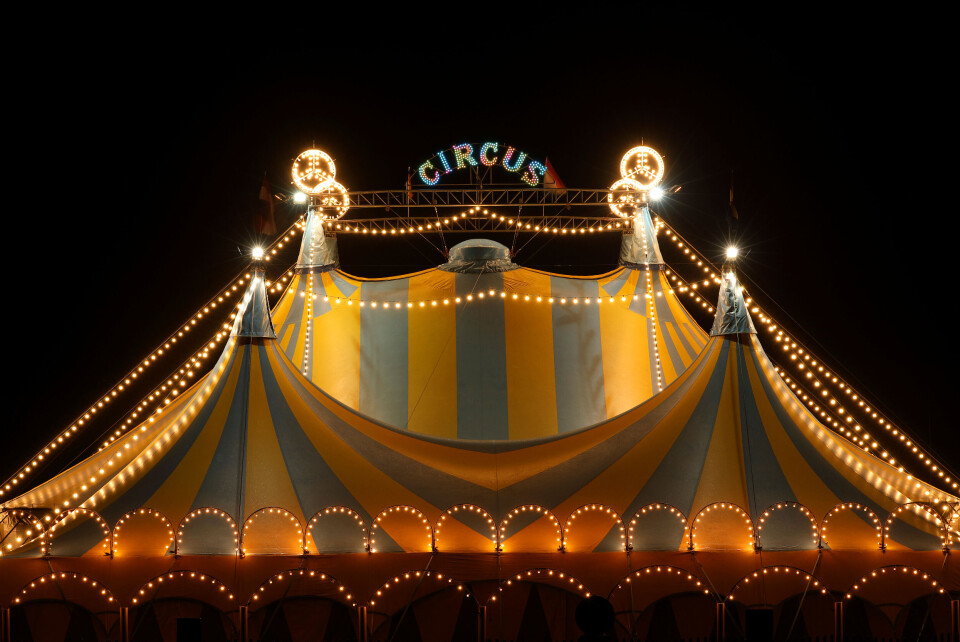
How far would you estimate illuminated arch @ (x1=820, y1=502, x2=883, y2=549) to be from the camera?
6.48 meters

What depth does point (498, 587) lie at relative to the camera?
20.6ft

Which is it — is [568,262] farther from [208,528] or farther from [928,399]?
[208,528]

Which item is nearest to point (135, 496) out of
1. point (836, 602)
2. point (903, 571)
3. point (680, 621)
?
point (680, 621)

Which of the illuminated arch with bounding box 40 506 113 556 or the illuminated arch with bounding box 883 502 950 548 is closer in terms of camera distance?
the illuminated arch with bounding box 40 506 113 556

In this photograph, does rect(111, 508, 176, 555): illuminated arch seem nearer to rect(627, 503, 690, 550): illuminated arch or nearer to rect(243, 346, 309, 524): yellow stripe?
rect(243, 346, 309, 524): yellow stripe

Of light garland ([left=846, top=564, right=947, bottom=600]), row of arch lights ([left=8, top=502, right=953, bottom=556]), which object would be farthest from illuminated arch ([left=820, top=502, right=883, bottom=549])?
light garland ([left=846, top=564, right=947, bottom=600])

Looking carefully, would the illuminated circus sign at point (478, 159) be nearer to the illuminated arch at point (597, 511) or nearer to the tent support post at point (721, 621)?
the illuminated arch at point (597, 511)

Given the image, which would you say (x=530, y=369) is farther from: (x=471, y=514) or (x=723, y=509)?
(x=723, y=509)

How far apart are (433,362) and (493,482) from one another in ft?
7.08

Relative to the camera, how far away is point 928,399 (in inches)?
511

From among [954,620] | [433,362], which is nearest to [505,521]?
[433,362]

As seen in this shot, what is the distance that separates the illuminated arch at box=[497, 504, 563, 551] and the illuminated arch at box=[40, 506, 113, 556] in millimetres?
2550

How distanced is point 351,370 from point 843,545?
4490 millimetres

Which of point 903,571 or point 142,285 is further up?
point 142,285
